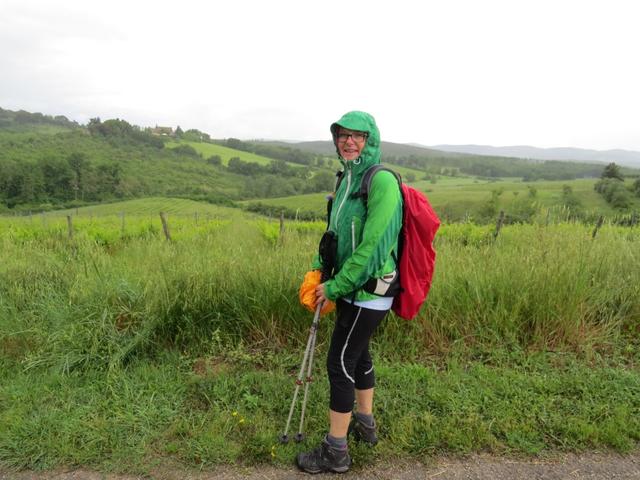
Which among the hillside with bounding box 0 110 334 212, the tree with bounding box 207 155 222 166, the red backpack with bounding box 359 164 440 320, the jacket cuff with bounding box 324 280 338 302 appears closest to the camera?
the jacket cuff with bounding box 324 280 338 302

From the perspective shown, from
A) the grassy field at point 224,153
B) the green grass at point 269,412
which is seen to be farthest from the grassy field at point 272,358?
the grassy field at point 224,153

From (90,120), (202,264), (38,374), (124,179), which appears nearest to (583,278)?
(202,264)

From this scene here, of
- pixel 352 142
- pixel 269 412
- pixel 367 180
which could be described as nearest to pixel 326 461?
pixel 269 412

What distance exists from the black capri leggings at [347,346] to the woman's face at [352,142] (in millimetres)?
865

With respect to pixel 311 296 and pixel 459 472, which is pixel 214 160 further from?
pixel 459 472

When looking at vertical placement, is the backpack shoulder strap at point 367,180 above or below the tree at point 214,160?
above

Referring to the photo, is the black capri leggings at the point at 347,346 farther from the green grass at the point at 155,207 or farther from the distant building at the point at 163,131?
the distant building at the point at 163,131

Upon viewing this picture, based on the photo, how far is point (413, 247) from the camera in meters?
2.25

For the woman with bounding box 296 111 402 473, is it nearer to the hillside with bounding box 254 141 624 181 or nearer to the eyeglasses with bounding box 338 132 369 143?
the eyeglasses with bounding box 338 132 369 143

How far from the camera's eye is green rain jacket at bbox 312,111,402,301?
2.02 m

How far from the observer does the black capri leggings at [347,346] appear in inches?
87.3

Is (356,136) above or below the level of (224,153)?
above

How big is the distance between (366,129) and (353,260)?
2.45ft

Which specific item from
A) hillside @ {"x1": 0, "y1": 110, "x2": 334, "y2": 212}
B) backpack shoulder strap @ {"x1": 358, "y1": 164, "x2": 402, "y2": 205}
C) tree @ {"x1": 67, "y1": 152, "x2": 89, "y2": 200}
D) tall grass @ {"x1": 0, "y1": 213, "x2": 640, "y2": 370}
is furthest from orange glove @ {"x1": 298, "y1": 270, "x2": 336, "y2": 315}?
tree @ {"x1": 67, "y1": 152, "x2": 89, "y2": 200}
